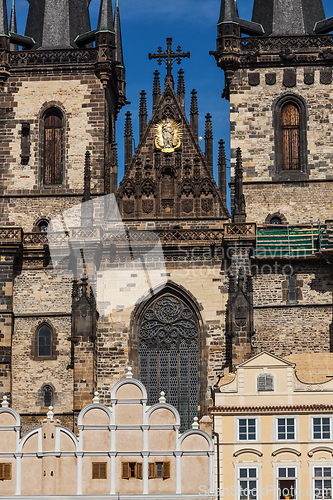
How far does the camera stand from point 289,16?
50156 millimetres

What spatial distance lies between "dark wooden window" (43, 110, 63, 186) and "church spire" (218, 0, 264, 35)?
7.39m

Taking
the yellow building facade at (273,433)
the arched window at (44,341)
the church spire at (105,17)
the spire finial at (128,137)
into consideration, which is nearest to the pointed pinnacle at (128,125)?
the spire finial at (128,137)

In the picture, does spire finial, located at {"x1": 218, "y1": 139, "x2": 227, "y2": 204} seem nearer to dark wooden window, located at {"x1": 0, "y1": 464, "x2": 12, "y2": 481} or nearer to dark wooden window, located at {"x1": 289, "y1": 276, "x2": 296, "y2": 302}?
dark wooden window, located at {"x1": 289, "y1": 276, "x2": 296, "y2": 302}

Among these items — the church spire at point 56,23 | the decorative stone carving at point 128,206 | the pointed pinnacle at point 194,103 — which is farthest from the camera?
the church spire at point 56,23

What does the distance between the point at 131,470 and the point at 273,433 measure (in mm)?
4216

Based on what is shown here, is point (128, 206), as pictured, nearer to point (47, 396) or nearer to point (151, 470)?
point (47, 396)

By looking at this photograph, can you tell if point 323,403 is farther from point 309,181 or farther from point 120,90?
point 120,90

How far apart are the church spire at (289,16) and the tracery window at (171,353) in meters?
12.1

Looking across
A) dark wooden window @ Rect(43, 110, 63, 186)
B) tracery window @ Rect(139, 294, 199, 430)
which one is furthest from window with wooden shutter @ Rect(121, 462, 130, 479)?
dark wooden window @ Rect(43, 110, 63, 186)

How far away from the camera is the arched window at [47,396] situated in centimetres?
4425

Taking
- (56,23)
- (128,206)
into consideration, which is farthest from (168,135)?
(56,23)

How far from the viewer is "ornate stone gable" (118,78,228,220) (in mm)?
46688

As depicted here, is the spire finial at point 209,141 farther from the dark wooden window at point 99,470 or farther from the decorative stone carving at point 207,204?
the dark wooden window at point 99,470

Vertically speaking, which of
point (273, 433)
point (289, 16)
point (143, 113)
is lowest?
point (273, 433)
